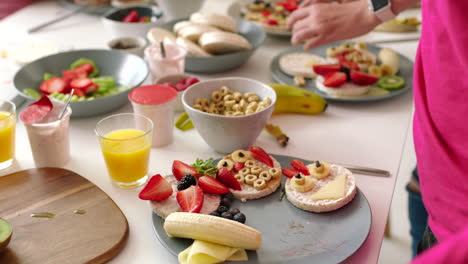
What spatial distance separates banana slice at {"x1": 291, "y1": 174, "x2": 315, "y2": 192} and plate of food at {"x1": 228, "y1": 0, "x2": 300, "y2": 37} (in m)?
1.08

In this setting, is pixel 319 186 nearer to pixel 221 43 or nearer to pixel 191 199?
pixel 191 199

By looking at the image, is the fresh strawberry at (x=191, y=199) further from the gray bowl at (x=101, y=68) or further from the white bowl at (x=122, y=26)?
the white bowl at (x=122, y=26)

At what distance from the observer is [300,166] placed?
49.2 inches

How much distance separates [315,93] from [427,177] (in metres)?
0.57

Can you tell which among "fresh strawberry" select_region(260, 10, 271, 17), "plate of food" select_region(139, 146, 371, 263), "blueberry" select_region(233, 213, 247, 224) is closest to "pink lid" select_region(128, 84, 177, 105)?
"plate of food" select_region(139, 146, 371, 263)

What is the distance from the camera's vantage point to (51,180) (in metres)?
1.24

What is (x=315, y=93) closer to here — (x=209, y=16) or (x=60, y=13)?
(x=209, y=16)

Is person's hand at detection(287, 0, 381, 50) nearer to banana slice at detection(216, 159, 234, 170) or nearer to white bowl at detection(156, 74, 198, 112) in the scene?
white bowl at detection(156, 74, 198, 112)

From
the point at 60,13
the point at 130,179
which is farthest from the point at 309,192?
the point at 60,13

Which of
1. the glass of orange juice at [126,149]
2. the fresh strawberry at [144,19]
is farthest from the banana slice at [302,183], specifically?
the fresh strawberry at [144,19]

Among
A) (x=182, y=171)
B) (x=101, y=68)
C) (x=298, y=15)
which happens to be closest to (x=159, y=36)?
(x=101, y=68)

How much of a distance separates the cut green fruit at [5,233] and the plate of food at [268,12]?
1.41m

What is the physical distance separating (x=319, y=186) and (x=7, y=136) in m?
0.79

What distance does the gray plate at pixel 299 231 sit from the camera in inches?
39.6
